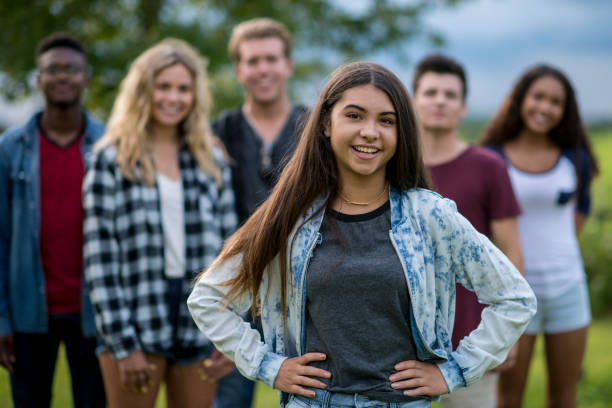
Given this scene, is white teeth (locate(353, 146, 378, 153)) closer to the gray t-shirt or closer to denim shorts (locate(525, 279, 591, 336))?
the gray t-shirt

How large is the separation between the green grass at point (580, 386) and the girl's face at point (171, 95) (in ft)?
11.2

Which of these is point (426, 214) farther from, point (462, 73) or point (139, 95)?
point (139, 95)

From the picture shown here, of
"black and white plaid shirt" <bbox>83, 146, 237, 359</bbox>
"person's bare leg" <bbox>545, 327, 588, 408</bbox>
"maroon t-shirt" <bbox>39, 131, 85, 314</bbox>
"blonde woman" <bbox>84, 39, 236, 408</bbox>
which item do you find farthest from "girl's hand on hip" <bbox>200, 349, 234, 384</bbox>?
"person's bare leg" <bbox>545, 327, 588, 408</bbox>

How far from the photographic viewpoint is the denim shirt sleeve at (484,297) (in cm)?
218

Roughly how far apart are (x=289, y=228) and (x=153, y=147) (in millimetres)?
1373

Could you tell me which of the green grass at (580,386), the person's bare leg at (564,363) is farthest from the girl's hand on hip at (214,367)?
the green grass at (580,386)

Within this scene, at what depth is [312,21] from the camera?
8578 mm

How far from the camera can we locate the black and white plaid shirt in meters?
3.06

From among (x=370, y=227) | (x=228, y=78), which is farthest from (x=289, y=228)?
(x=228, y=78)

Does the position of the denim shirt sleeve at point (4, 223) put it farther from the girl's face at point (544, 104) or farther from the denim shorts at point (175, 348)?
the girl's face at point (544, 104)

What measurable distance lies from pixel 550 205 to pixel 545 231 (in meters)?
0.16

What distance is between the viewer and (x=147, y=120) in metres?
3.35

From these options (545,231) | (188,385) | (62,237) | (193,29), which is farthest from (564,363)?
(193,29)

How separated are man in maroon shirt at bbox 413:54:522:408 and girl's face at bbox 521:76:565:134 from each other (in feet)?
2.60
